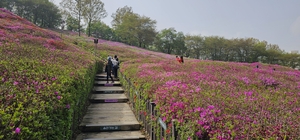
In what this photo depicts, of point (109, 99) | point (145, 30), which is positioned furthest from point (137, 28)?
point (109, 99)

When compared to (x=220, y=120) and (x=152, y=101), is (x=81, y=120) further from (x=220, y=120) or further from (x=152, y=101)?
(x=220, y=120)

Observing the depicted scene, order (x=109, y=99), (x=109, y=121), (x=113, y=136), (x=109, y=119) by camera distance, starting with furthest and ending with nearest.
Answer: (x=109, y=99), (x=109, y=119), (x=109, y=121), (x=113, y=136)

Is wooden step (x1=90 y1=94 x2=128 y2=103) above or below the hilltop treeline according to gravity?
below

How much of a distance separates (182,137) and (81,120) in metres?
4.60

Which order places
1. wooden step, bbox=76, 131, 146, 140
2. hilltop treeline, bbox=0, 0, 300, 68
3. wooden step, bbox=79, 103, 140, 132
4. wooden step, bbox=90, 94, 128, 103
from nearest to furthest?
wooden step, bbox=76, 131, 146, 140
wooden step, bbox=79, 103, 140, 132
wooden step, bbox=90, 94, 128, 103
hilltop treeline, bbox=0, 0, 300, 68

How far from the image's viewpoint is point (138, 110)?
6984 millimetres

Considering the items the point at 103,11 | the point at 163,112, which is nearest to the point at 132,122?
the point at 163,112

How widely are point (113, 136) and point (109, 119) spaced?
1138 millimetres

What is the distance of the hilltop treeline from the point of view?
173 feet

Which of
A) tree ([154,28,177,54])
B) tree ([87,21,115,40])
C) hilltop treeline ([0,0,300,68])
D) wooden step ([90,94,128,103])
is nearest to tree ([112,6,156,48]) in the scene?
hilltop treeline ([0,0,300,68])

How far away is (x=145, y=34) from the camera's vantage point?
5762 cm

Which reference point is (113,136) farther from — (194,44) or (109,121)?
(194,44)

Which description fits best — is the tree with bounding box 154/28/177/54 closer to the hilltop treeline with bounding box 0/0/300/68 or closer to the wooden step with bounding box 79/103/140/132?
the hilltop treeline with bounding box 0/0/300/68

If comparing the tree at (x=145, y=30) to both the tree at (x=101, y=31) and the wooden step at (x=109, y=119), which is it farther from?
the wooden step at (x=109, y=119)
